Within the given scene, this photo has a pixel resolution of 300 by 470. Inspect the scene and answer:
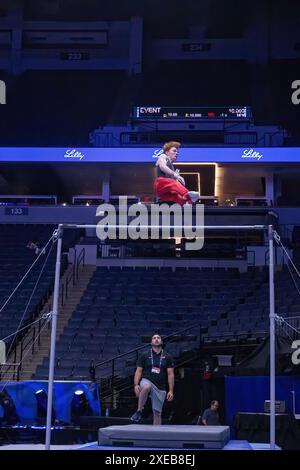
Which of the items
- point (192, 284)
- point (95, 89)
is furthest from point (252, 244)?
point (95, 89)

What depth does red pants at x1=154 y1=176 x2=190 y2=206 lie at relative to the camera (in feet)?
25.8

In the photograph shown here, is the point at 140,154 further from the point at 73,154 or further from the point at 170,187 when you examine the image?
the point at 170,187

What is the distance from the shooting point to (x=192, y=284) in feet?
62.7

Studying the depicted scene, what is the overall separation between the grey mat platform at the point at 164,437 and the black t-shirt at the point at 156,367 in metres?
1.66

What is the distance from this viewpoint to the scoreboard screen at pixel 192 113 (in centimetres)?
2419

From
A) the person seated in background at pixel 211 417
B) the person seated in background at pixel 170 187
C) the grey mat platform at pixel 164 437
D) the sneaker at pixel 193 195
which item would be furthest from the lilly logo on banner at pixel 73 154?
the grey mat platform at pixel 164 437

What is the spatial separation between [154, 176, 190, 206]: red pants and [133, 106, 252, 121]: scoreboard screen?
659 inches

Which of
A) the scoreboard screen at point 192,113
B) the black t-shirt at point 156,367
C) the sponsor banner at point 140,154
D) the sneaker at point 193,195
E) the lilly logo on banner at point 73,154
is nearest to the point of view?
the sneaker at point 193,195

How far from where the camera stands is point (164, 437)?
22.5ft

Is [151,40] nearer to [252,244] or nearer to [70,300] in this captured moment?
[252,244]

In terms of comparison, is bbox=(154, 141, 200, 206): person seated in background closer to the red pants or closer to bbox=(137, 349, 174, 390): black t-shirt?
the red pants

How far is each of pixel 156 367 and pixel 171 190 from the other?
257 cm

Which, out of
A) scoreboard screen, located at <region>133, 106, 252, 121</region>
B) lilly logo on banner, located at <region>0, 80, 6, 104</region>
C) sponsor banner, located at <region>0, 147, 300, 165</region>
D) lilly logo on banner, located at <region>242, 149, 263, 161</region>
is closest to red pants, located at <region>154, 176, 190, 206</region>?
sponsor banner, located at <region>0, 147, 300, 165</region>

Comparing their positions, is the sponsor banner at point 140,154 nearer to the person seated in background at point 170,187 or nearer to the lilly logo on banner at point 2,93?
the lilly logo on banner at point 2,93
